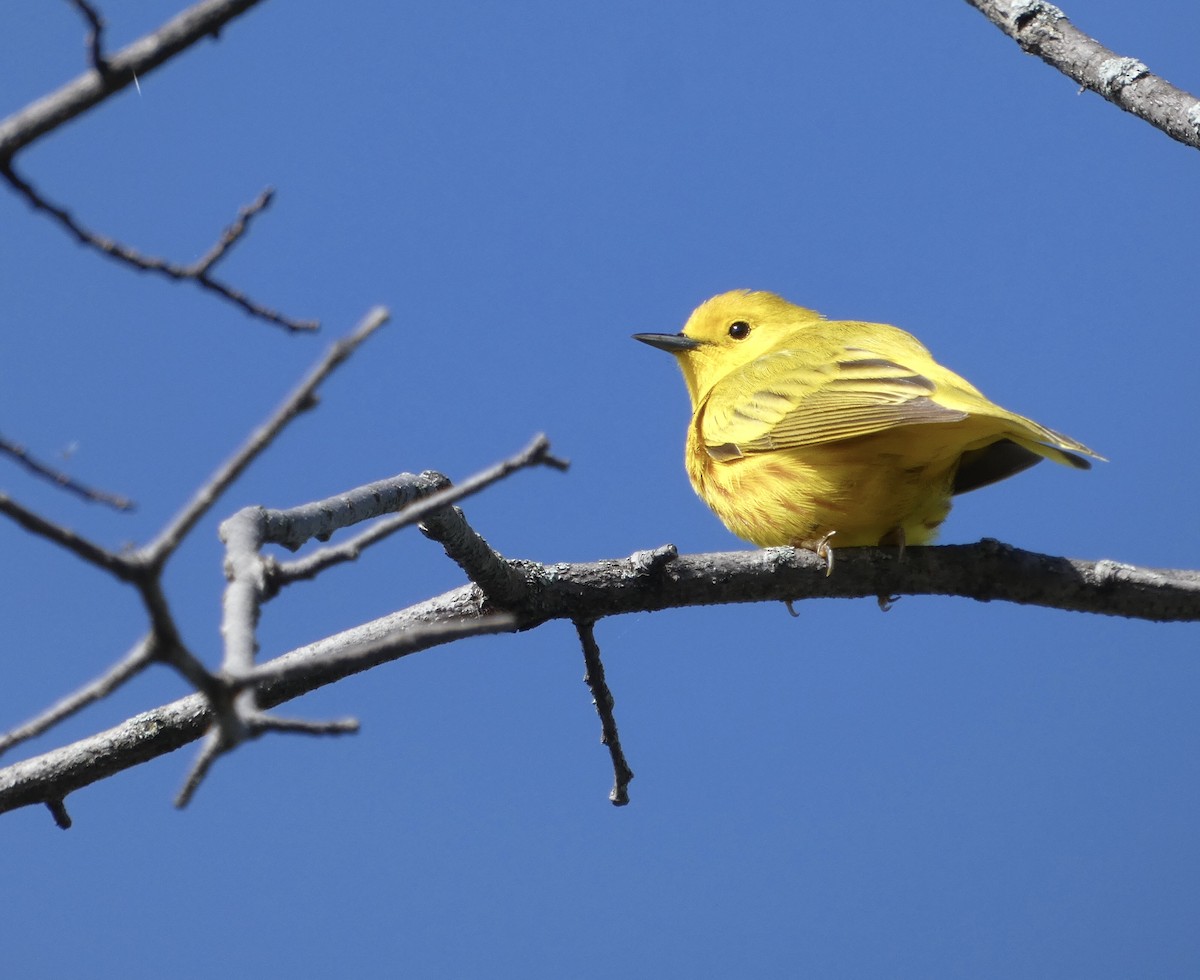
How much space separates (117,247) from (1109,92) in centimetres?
278

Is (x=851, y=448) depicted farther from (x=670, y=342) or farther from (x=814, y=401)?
(x=670, y=342)

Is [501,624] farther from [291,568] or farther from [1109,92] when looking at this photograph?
[1109,92]

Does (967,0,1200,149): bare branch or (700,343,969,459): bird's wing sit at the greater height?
(967,0,1200,149): bare branch

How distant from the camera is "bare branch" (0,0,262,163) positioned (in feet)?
4.87

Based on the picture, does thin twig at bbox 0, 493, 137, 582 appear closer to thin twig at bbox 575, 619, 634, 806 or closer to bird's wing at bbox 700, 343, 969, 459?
thin twig at bbox 575, 619, 634, 806

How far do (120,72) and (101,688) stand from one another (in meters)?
0.71

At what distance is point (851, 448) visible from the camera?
4176 millimetres

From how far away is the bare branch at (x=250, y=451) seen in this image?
132cm

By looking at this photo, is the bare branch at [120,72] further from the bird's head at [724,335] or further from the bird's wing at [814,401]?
the bird's head at [724,335]

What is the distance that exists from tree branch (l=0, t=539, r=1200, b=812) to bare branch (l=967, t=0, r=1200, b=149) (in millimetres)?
1226

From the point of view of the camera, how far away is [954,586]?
379cm

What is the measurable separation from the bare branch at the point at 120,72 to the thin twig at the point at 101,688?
62 centimetres

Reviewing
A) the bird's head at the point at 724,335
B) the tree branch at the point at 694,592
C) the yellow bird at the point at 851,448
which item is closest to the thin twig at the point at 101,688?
the tree branch at the point at 694,592

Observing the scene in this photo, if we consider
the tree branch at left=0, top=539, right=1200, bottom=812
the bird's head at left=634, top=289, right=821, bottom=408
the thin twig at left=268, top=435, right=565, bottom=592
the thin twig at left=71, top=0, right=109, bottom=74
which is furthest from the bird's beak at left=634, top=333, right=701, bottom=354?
the thin twig at left=71, top=0, right=109, bottom=74
